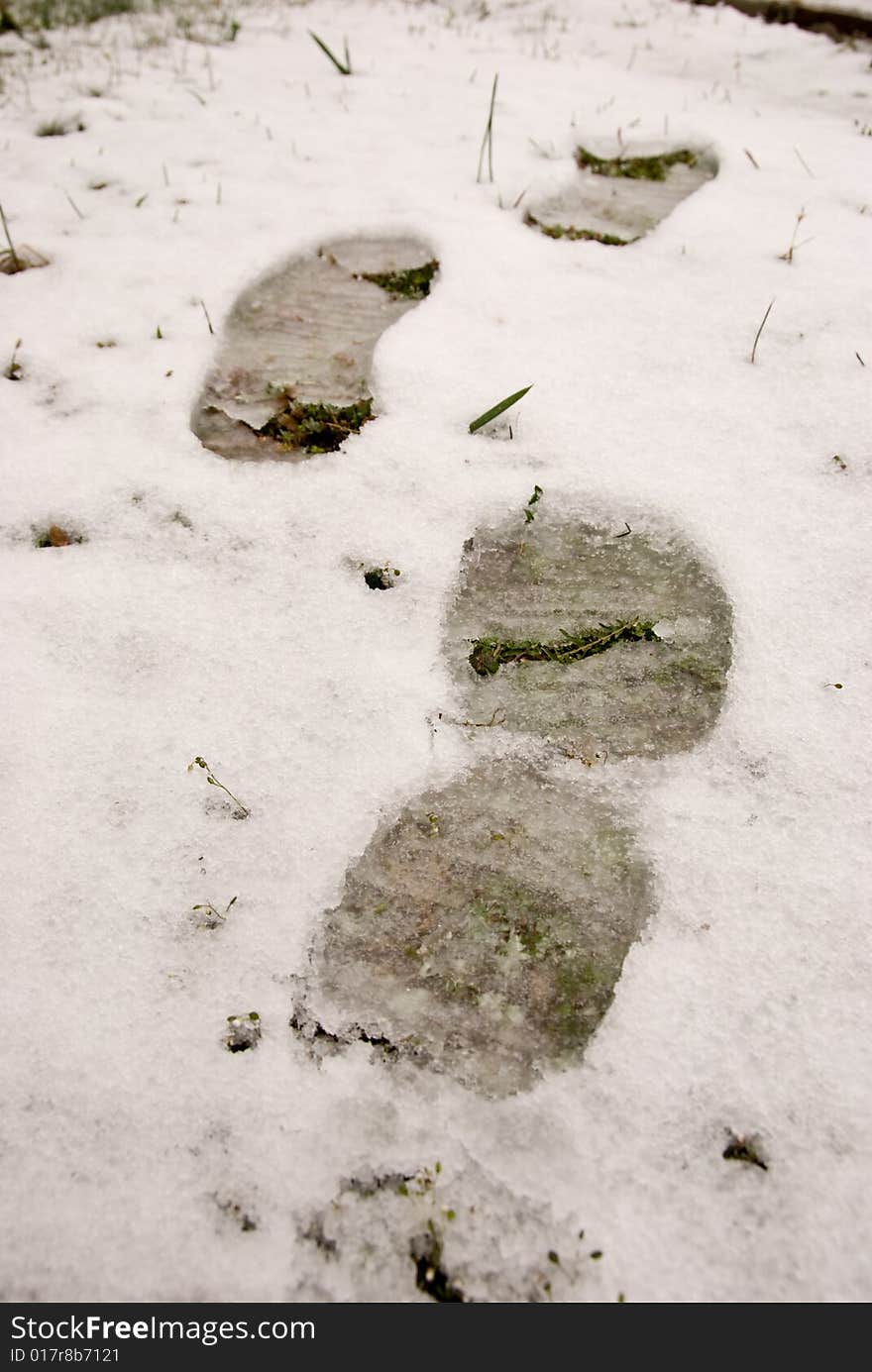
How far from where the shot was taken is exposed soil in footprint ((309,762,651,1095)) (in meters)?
1.48

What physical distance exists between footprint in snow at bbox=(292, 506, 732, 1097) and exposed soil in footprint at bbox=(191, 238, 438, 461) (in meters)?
0.64

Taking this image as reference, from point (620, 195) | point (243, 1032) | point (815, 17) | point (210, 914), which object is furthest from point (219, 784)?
point (815, 17)

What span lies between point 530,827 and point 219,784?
2.08ft

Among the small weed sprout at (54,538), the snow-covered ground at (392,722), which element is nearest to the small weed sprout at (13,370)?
the snow-covered ground at (392,722)

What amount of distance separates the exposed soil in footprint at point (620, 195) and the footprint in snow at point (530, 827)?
1.52 meters

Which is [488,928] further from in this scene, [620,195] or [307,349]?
[620,195]

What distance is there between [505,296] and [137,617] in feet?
5.28

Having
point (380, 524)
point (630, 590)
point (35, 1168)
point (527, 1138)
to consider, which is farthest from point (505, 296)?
point (35, 1168)

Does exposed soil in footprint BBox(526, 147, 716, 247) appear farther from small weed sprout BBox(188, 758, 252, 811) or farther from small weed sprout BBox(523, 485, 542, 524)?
small weed sprout BBox(188, 758, 252, 811)

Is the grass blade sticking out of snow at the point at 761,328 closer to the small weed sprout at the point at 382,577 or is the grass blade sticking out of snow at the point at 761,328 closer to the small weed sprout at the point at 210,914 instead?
the small weed sprout at the point at 382,577

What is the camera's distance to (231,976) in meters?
1.54

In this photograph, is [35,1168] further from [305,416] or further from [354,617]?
[305,416]

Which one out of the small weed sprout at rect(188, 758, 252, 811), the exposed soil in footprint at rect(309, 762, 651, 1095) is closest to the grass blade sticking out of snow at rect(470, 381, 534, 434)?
the exposed soil in footprint at rect(309, 762, 651, 1095)

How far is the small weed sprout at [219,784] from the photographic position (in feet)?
5.74
